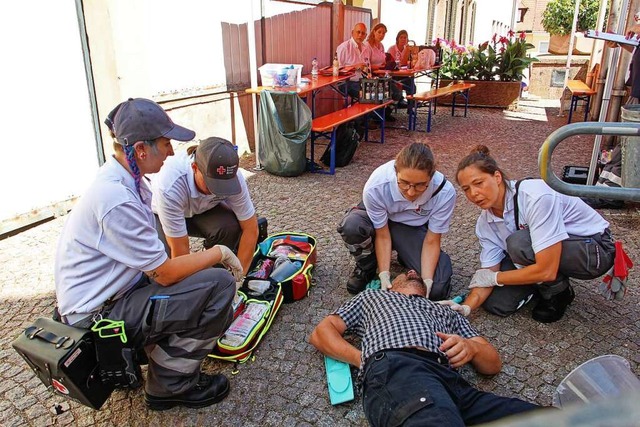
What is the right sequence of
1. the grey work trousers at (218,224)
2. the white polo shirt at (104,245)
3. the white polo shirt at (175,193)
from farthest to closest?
the grey work trousers at (218,224) < the white polo shirt at (175,193) < the white polo shirt at (104,245)

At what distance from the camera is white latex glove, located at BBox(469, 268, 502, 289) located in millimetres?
3006

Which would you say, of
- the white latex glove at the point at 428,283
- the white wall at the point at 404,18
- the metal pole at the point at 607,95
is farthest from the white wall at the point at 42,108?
the white wall at the point at 404,18

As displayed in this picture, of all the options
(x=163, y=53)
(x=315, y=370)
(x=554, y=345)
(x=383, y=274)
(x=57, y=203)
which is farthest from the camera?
(x=163, y=53)

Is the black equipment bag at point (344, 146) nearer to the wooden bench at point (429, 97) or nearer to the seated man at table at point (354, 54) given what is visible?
the seated man at table at point (354, 54)

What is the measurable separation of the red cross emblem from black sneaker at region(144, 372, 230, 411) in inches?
17.9

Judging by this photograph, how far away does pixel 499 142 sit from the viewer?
8.05 m

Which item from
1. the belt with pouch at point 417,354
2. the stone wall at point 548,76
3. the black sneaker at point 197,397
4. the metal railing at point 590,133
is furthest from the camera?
the stone wall at point 548,76

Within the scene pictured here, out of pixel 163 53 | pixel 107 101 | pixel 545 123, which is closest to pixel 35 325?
pixel 107 101

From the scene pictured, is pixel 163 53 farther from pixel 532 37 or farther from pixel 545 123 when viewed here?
pixel 532 37

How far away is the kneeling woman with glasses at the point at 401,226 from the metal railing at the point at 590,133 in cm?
138

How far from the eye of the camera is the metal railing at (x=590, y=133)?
4.50ft

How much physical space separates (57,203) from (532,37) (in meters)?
27.3

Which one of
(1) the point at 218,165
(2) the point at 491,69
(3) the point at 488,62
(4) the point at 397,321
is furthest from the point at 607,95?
(2) the point at 491,69

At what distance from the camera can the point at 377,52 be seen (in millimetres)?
9461
